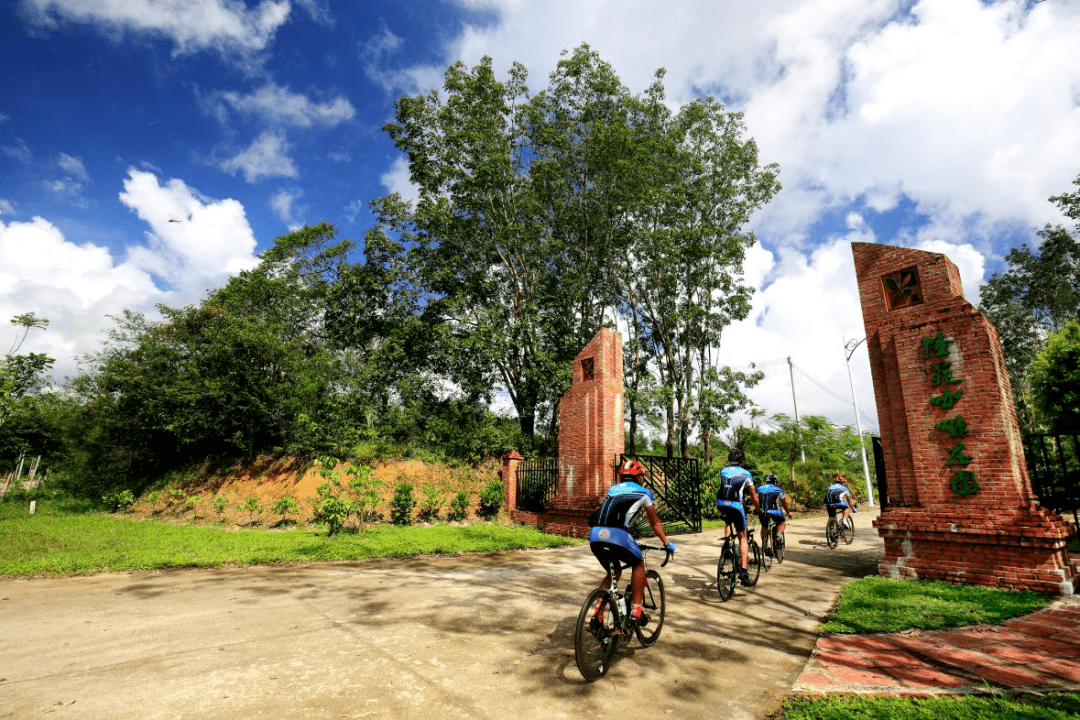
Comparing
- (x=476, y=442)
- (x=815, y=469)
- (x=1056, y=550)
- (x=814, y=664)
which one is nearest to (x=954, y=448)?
(x=1056, y=550)

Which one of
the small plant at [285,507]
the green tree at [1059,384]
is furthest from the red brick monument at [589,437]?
the green tree at [1059,384]

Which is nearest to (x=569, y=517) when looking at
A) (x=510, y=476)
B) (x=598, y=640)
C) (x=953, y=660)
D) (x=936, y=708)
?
(x=510, y=476)

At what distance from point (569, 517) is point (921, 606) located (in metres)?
8.04

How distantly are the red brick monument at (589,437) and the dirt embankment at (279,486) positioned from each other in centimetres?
410

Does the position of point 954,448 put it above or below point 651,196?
below

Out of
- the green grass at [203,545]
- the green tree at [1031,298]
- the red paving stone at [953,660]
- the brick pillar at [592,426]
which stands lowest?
the green grass at [203,545]

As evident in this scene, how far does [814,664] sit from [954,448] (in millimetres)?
4836

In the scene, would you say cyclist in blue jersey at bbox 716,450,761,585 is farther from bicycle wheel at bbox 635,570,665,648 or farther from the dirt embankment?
the dirt embankment

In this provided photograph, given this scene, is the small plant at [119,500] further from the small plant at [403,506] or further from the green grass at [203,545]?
the small plant at [403,506]

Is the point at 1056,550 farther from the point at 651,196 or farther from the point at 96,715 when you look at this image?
the point at 651,196

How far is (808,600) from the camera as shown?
618 cm

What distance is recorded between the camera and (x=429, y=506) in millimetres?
14555

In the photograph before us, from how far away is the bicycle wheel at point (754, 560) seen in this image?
694cm

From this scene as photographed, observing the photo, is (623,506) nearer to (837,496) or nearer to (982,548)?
(982,548)
